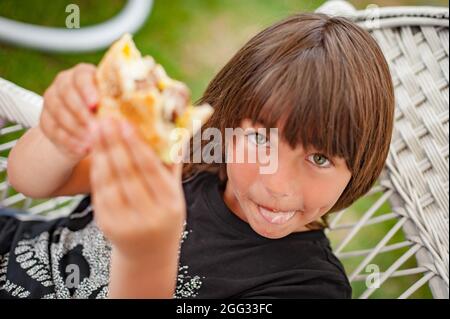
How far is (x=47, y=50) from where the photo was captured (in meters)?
1.72

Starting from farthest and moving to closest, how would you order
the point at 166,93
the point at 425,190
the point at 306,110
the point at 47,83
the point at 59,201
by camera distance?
1. the point at 47,83
2. the point at 59,201
3. the point at 425,190
4. the point at 306,110
5. the point at 166,93

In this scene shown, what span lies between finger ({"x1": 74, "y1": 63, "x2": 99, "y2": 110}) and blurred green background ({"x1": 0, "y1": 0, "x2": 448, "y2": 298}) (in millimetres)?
985

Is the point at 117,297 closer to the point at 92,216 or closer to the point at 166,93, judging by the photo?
the point at 166,93

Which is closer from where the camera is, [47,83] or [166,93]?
[166,93]

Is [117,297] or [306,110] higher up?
[306,110]

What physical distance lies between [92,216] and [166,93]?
0.48 meters

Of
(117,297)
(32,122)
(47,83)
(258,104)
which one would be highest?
(47,83)

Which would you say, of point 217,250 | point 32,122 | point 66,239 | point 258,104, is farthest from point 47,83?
point 258,104

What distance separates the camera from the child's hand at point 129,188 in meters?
0.55

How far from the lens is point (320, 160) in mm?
798

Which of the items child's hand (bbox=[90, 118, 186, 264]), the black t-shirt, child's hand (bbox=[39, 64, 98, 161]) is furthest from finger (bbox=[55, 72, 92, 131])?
the black t-shirt

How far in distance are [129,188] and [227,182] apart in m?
0.49

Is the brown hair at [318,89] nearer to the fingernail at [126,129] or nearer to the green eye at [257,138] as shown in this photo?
the green eye at [257,138]

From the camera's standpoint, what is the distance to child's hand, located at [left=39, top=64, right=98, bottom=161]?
0.66 meters
